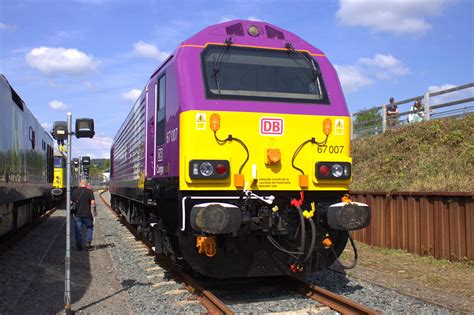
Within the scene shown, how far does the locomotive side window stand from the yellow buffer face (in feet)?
3.89

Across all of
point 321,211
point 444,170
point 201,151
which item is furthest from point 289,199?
Answer: point 444,170

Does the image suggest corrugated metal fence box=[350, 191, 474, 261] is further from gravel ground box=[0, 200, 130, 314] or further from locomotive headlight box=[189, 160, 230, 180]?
gravel ground box=[0, 200, 130, 314]

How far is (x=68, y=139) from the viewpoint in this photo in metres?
6.45

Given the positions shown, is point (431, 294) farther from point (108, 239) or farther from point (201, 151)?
point (108, 239)

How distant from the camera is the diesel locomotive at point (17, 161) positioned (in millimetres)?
9158

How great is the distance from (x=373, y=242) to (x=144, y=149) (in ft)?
17.8

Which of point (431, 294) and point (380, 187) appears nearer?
point (431, 294)

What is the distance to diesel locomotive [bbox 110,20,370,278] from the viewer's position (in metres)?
5.88

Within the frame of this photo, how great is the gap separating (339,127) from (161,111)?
2.63m

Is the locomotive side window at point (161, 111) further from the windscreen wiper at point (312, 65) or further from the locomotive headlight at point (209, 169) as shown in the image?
the windscreen wiper at point (312, 65)

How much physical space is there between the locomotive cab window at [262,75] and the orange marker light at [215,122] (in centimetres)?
31

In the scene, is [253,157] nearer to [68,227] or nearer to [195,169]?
[195,169]

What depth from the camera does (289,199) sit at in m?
6.21

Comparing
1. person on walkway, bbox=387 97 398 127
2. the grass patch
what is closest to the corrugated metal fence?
the grass patch
